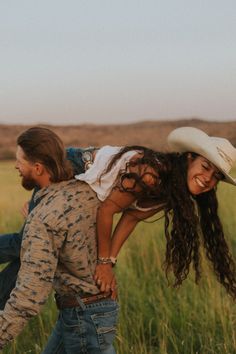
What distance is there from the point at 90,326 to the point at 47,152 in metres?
0.59

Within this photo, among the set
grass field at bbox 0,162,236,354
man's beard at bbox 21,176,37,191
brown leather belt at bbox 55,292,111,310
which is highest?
man's beard at bbox 21,176,37,191

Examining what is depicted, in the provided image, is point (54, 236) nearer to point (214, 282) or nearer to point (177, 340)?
point (177, 340)

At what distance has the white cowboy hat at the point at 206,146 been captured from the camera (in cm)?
263

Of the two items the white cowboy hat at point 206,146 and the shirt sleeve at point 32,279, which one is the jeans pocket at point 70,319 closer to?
the shirt sleeve at point 32,279

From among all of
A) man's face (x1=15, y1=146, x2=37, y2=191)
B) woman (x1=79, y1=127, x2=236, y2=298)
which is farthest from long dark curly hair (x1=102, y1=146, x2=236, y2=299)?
man's face (x1=15, y1=146, x2=37, y2=191)

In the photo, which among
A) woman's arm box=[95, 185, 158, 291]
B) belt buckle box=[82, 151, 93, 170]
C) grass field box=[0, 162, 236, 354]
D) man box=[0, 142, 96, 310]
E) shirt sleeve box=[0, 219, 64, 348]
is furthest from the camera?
grass field box=[0, 162, 236, 354]

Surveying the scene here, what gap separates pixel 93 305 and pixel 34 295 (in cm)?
24

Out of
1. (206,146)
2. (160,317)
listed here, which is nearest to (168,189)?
(206,146)

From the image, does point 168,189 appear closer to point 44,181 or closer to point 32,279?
point 44,181

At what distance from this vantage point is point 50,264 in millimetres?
2350

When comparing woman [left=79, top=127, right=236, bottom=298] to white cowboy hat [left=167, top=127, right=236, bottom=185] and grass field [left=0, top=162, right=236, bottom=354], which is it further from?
grass field [left=0, top=162, right=236, bottom=354]

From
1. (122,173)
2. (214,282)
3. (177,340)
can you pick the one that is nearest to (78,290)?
(122,173)

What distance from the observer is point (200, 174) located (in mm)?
2625

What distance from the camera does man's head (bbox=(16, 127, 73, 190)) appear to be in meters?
2.49
